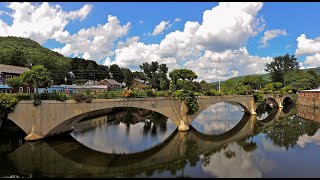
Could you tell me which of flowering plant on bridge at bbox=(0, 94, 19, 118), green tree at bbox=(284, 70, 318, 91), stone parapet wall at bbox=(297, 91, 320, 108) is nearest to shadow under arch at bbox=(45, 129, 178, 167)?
flowering plant on bridge at bbox=(0, 94, 19, 118)

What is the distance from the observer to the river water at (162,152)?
74.8 feet

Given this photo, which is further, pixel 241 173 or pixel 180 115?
pixel 180 115

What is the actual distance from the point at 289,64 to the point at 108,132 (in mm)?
117354

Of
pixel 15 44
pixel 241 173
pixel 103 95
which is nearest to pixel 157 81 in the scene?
pixel 15 44

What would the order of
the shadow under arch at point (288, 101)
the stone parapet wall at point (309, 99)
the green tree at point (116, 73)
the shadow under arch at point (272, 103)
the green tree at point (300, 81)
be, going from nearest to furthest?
the shadow under arch at point (272, 103) → the stone parapet wall at point (309, 99) → the shadow under arch at point (288, 101) → the green tree at point (300, 81) → the green tree at point (116, 73)

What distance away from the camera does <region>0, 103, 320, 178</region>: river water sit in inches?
898

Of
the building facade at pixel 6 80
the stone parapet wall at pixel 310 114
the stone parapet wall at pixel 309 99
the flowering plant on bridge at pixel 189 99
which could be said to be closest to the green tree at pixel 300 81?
the stone parapet wall at pixel 309 99

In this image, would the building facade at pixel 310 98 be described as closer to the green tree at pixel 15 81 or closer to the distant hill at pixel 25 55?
the green tree at pixel 15 81

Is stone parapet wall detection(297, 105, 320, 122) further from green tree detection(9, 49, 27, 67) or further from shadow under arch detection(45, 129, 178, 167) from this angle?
green tree detection(9, 49, 27, 67)

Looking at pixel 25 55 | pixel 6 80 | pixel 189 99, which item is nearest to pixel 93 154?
pixel 189 99

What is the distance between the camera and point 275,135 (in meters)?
39.6

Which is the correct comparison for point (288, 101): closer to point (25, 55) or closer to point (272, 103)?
point (272, 103)

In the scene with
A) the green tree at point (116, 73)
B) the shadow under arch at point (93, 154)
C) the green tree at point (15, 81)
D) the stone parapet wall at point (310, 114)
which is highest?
the green tree at point (116, 73)

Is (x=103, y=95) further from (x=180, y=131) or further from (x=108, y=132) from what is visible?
(x=180, y=131)
